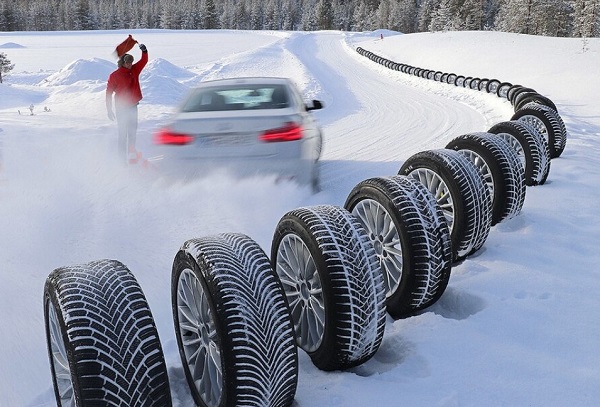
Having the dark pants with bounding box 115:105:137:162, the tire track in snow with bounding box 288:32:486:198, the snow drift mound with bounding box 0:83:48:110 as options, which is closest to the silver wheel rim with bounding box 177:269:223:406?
the tire track in snow with bounding box 288:32:486:198

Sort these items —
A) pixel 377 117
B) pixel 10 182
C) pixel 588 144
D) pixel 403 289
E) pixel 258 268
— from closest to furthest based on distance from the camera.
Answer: pixel 258 268, pixel 403 289, pixel 10 182, pixel 588 144, pixel 377 117

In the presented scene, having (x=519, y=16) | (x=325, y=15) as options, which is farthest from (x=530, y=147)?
(x=325, y=15)

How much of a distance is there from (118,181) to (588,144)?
8509 millimetres

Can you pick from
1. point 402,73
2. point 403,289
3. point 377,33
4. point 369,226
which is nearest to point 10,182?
point 369,226

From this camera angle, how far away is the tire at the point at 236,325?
239 centimetres

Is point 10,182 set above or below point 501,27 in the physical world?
below

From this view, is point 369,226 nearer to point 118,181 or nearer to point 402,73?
point 118,181

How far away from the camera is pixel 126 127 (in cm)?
803

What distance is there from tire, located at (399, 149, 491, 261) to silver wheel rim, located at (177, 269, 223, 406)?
96.7 inches

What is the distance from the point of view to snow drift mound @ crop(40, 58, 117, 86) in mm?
22922

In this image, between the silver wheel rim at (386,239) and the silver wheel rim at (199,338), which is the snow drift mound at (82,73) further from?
the silver wheel rim at (199,338)

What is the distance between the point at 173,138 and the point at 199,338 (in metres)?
3.37

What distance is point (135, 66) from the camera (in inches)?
324

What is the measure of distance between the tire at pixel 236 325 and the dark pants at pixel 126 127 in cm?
581
